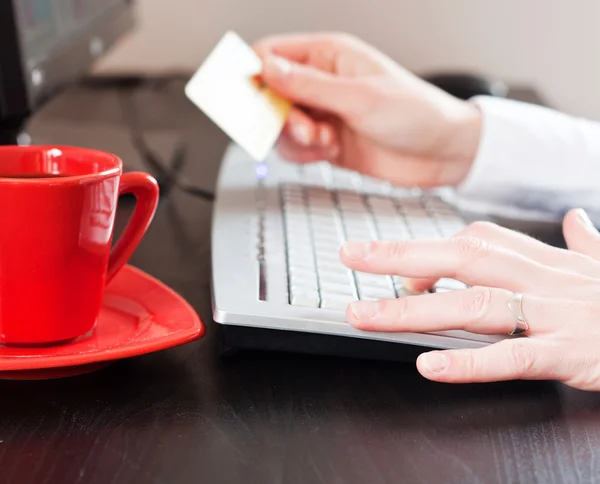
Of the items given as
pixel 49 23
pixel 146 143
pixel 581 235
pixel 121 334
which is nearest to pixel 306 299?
pixel 121 334

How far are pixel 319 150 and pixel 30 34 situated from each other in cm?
34

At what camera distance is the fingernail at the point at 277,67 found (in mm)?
761

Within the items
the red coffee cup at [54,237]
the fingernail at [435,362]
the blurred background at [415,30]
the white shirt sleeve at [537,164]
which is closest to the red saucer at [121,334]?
the red coffee cup at [54,237]

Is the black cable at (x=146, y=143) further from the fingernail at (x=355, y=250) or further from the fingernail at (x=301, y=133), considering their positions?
the fingernail at (x=355, y=250)

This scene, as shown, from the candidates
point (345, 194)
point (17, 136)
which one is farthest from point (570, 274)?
point (17, 136)

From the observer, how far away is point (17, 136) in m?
0.79

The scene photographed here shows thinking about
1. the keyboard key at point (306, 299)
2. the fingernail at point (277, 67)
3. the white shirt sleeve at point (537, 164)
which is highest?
the fingernail at point (277, 67)

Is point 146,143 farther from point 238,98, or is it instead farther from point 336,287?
point 336,287

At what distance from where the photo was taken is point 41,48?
73cm

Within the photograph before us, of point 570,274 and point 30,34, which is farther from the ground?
point 30,34

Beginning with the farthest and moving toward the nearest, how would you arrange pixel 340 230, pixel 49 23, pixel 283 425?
1. pixel 49 23
2. pixel 340 230
3. pixel 283 425

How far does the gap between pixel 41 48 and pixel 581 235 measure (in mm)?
528

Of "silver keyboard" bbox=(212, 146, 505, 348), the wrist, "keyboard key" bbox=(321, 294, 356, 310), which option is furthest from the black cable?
"keyboard key" bbox=(321, 294, 356, 310)

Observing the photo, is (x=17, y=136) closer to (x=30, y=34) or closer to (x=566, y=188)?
(x=30, y=34)
